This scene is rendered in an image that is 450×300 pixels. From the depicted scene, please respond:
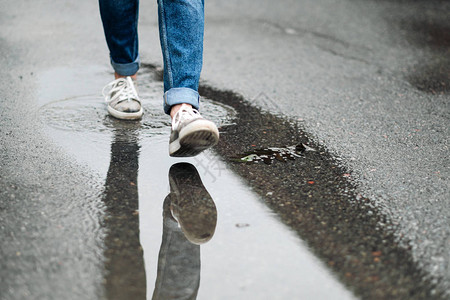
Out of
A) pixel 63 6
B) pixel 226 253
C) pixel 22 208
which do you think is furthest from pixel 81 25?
pixel 226 253

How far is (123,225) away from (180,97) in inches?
27.6

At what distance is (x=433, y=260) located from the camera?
1.69 metres

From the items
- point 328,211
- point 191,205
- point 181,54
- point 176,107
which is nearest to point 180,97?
point 176,107

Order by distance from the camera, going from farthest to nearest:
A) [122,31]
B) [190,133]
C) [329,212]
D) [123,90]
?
[123,90]
[122,31]
[190,133]
[329,212]

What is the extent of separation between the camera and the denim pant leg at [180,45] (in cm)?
231

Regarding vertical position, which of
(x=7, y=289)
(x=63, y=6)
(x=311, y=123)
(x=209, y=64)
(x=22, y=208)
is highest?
(x=7, y=289)

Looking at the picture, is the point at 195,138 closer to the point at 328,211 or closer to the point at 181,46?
the point at 181,46

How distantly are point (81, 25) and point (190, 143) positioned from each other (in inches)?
115

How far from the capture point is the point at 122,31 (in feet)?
9.11

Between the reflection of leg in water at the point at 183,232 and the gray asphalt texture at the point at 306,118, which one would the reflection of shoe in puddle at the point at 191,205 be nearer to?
the reflection of leg in water at the point at 183,232

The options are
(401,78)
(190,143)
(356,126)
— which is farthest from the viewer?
(401,78)

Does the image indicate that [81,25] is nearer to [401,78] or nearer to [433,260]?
[401,78]

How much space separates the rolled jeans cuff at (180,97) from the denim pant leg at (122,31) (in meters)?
0.62

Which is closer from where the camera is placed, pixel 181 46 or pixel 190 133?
pixel 190 133
